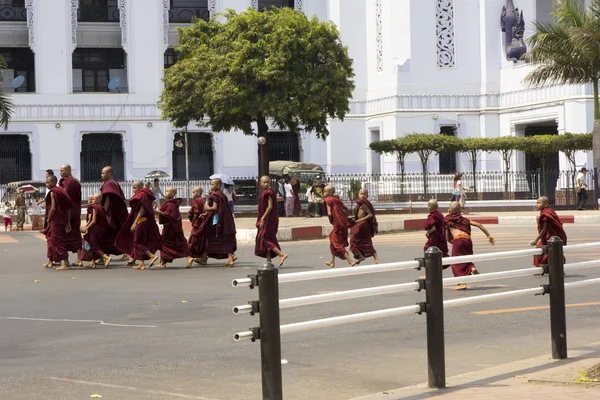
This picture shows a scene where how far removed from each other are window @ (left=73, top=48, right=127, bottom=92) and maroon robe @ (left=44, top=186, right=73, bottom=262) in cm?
3119

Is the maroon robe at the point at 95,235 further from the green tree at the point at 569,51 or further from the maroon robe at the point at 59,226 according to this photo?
the green tree at the point at 569,51

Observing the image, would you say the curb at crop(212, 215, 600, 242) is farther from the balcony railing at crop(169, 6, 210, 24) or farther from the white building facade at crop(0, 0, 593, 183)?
the balcony railing at crop(169, 6, 210, 24)

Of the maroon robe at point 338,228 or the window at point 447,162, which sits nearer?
the maroon robe at point 338,228

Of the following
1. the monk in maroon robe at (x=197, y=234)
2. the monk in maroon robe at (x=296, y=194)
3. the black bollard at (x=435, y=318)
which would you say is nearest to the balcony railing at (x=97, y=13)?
the monk in maroon robe at (x=296, y=194)

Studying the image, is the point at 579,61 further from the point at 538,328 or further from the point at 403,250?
the point at 538,328

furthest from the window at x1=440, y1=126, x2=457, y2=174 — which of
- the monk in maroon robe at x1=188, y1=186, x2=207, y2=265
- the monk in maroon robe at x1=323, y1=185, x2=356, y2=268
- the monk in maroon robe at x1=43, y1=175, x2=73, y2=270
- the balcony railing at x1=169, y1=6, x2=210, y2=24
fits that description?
the monk in maroon robe at x1=43, y1=175, x2=73, y2=270

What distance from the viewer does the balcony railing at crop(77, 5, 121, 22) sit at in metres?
48.4

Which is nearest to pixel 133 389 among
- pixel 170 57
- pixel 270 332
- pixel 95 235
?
pixel 270 332

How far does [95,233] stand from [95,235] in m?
0.04

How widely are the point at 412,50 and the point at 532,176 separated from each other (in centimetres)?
1024

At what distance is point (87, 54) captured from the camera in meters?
49.4

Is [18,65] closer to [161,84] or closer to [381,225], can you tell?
[161,84]

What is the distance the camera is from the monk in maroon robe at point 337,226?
17844 mm

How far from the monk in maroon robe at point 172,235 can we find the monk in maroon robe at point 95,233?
1.07 m
